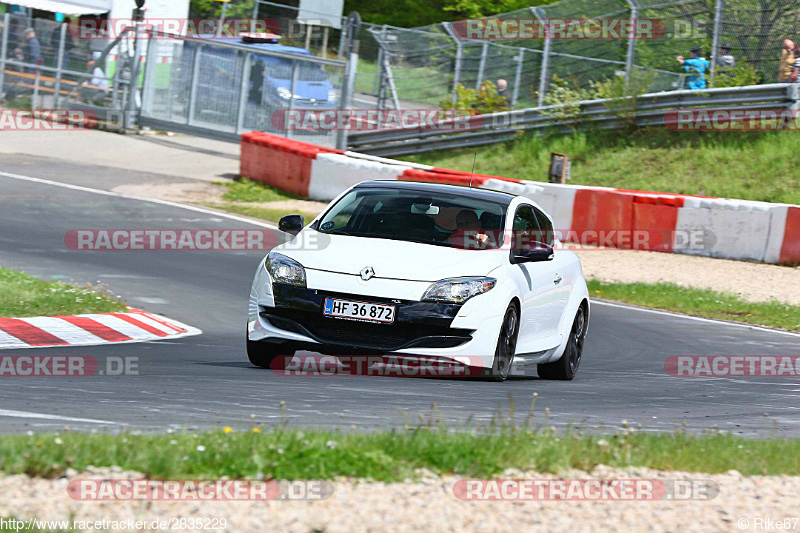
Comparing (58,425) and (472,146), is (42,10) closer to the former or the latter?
(472,146)

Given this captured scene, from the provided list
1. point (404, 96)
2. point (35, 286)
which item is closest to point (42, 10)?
point (404, 96)

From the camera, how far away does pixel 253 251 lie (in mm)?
17281

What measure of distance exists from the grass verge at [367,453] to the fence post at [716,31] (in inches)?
725

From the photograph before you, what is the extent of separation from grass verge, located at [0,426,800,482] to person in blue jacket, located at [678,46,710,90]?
60.6ft

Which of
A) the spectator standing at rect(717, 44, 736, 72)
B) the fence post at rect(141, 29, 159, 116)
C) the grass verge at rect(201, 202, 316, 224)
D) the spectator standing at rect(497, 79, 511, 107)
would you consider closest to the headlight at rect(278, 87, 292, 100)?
the fence post at rect(141, 29, 159, 116)

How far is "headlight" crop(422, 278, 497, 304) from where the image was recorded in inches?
316

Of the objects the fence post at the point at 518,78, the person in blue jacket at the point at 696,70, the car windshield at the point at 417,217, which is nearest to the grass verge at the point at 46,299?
the car windshield at the point at 417,217

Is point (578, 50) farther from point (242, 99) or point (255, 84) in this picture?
point (242, 99)

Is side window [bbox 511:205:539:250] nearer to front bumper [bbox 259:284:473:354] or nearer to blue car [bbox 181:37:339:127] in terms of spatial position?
front bumper [bbox 259:284:473:354]

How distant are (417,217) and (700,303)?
769cm

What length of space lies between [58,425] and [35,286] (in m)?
6.03

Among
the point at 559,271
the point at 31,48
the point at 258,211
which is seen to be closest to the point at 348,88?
the point at 258,211

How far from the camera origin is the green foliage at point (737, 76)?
23.2 m

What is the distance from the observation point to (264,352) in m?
8.74
